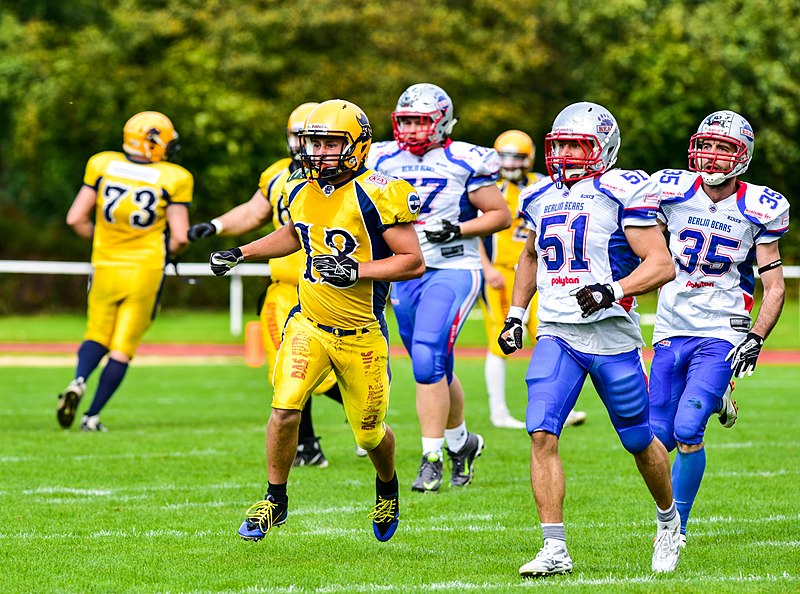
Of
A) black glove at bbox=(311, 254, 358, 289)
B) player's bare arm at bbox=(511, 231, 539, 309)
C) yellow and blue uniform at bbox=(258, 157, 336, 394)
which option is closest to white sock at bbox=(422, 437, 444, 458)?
yellow and blue uniform at bbox=(258, 157, 336, 394)

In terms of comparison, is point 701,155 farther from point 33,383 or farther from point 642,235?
point 33,383

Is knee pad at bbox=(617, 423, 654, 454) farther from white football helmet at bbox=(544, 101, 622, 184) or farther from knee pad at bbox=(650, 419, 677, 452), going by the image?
white football helmet at bbox=(544, 101, 622, 184)

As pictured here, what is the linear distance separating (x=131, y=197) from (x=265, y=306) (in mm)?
1973

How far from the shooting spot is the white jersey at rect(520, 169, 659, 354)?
17.6 ft

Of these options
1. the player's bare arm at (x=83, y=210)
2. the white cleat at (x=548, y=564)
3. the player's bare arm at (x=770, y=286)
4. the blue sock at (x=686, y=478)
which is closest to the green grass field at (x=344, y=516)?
the white cleat at (x=548, y=564)

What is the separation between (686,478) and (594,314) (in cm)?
97

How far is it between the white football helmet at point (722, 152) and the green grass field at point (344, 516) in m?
1.59

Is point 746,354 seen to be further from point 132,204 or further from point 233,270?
point 233,270

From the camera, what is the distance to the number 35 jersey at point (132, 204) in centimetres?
995

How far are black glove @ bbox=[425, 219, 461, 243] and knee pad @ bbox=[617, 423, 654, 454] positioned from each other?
2.45 meters

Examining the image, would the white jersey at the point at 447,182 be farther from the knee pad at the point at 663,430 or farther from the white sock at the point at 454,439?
the knee pad at the point at 663,430

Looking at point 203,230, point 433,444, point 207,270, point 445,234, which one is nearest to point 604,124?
point 445,234

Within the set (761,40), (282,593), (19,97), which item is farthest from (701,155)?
(19,97)

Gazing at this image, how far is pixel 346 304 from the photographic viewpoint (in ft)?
18.4
